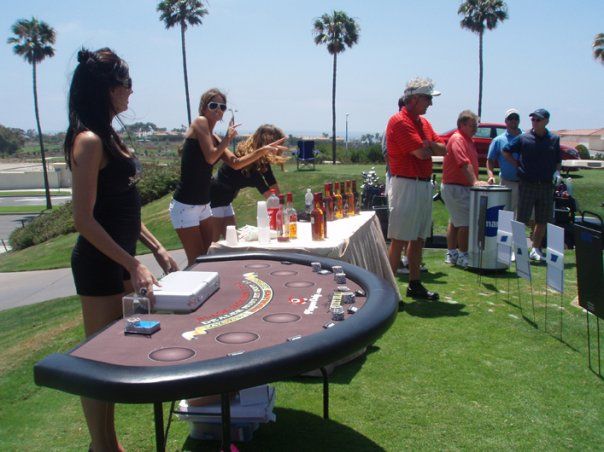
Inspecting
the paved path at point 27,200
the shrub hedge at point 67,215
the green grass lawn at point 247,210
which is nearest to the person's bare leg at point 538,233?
the green grass lawn at point 247,210

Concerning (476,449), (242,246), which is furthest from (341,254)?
(476,449)

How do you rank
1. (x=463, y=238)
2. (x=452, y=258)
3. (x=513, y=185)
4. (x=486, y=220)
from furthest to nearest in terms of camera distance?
1. (x=513, y=185)
2. (x=452, y=258)
3. (x=463, y=238)
4. (x=486, y=220)

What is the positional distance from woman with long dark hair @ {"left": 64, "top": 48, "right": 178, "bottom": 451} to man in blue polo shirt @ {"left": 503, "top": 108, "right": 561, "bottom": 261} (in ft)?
18.9

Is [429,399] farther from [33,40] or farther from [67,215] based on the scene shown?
[33,40]

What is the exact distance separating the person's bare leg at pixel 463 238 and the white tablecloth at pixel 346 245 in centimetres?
173

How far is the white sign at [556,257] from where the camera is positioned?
420 centimetres

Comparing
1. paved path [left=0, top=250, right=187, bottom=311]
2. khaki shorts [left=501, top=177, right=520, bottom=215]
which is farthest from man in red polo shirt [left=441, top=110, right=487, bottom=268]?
paved path [left=0, top=250, right=187, bottom=311]

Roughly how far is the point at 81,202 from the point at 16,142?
165 meters

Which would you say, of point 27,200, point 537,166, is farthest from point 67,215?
point 27,200

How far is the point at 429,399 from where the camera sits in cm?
342

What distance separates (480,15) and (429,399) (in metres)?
36.7

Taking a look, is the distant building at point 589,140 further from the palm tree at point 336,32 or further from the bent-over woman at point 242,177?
the bent-over woman at point 242,177

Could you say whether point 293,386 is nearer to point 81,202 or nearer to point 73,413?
point 73,413

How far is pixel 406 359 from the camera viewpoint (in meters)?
4.04
